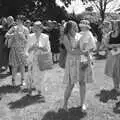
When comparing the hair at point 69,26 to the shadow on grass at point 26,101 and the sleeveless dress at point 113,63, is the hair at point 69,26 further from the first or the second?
the shadow on grass at point 26,101

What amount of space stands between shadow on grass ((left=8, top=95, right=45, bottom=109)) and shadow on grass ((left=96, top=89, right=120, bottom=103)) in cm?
126

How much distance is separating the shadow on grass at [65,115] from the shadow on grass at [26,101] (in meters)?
0.76

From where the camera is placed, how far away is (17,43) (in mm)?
7816

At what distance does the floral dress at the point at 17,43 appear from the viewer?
775 cm

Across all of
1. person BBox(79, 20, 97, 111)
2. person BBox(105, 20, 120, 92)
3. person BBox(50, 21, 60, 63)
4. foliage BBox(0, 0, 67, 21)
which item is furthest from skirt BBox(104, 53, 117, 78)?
foliage BBox(0, 0, 67, 21)

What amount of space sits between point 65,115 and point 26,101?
1.32 meters

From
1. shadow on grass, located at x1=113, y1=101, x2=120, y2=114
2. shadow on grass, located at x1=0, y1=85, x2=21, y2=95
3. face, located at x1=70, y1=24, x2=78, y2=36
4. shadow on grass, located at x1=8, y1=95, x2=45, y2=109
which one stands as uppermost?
face, located at x1=70, y1=24, x2=78, y2=36

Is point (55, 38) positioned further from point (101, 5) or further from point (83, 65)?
point (101, 5)

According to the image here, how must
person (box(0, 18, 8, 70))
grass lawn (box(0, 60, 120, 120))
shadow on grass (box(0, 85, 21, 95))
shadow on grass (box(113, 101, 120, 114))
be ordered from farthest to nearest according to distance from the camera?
1. person (box(0, 18, 8, 70))
2. shadow on grass (box(0, 85, 21, 95))
3. shadow on grass (box(113, 101, 120, 114))
4. grass lawn (box(0, 60, 120, 120))

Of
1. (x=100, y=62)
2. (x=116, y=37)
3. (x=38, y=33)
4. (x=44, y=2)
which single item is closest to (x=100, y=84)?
(x=116, y=37)

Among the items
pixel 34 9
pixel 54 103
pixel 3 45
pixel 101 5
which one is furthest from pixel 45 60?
pixel 101 5

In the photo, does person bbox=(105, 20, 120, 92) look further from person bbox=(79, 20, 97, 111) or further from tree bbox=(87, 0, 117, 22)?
tree bbox=(87, 0, 117, 22)

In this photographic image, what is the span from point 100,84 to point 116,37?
195 centimetres

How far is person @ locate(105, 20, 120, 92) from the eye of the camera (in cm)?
675
